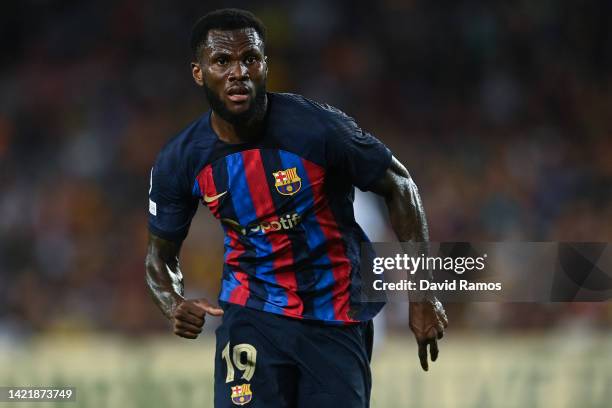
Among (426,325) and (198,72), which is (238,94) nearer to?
(198,72)

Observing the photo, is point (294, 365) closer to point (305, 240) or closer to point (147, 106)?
point (305, 240)

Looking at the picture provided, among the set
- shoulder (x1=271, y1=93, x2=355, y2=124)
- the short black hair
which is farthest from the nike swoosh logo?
the short black hair

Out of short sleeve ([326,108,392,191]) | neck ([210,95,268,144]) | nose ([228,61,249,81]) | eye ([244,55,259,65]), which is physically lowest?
short sleeve ([326,108,392,191])

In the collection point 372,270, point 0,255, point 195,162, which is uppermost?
point 0,255

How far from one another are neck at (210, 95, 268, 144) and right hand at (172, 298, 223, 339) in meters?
0.62

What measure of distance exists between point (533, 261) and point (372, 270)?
2.66ft

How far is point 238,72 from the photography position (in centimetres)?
400

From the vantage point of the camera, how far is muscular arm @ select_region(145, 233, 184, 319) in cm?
425

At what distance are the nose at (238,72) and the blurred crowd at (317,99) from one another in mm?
6497

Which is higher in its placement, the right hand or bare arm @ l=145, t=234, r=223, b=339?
bare arm @ l=145, t=234, r=223, b=339

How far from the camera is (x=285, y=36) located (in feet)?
41.8

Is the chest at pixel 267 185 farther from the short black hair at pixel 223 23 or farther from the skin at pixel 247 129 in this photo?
the short black hair at pixel 223 23

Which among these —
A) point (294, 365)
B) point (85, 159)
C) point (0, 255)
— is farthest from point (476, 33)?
point (294, 365)

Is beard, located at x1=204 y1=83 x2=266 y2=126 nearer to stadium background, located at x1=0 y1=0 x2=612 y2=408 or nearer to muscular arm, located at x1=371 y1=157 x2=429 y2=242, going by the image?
muscular arm, located at x1=371 y1=157 x2=429 y2=242
